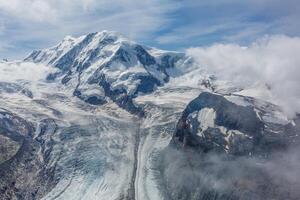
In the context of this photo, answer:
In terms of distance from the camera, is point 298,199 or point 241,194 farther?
point 241,194

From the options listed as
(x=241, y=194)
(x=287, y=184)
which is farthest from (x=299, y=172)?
(x=241, y=194)

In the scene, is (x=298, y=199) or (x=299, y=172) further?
(x=299, y=172)

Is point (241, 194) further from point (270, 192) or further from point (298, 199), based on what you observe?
point (298, 199)

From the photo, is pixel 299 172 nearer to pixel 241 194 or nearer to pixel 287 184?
pixel 287 184

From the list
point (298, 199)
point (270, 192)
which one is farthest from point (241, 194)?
point (298, 199)
